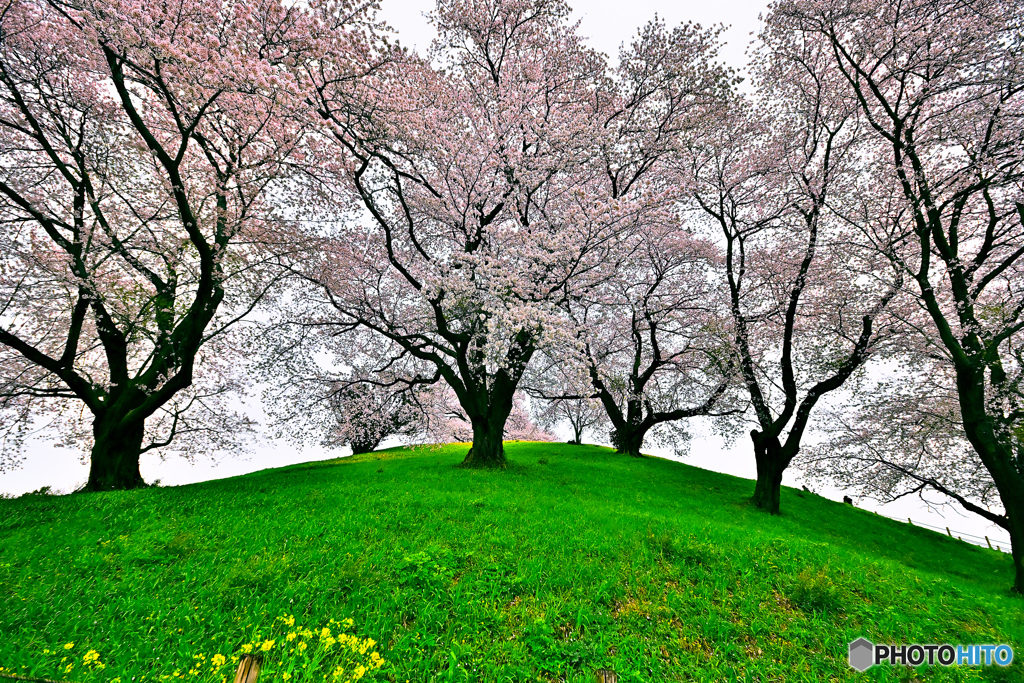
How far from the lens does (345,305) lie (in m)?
19.1

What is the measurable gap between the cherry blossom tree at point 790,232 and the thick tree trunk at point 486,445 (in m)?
11.1

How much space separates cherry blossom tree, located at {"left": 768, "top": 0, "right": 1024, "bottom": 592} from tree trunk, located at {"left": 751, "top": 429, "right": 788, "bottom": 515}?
611 centimetres

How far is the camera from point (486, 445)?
18.2m

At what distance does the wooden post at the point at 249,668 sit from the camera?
292 cm

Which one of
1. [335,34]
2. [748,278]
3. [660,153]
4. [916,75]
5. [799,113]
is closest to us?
[335,34]

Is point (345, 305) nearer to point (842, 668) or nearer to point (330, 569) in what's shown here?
point (330, 569)

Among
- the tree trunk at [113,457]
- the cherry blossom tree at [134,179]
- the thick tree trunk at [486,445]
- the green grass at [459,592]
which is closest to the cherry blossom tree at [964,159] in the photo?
the green grass at [459,592]

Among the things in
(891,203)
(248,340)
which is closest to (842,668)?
(891,203)

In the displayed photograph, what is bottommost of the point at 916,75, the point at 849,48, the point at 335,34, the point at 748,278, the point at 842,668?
the point at 842,668

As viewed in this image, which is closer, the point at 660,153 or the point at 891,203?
the point at 891,203

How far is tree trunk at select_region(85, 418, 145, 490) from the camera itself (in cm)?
1318

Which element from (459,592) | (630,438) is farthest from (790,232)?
(459,592)

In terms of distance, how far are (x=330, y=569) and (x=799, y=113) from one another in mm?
22433

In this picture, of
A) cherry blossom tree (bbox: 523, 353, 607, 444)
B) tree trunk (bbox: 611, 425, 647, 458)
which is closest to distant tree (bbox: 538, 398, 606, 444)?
cherry blossom tree (bbox: 523, 353, 607, 444)
